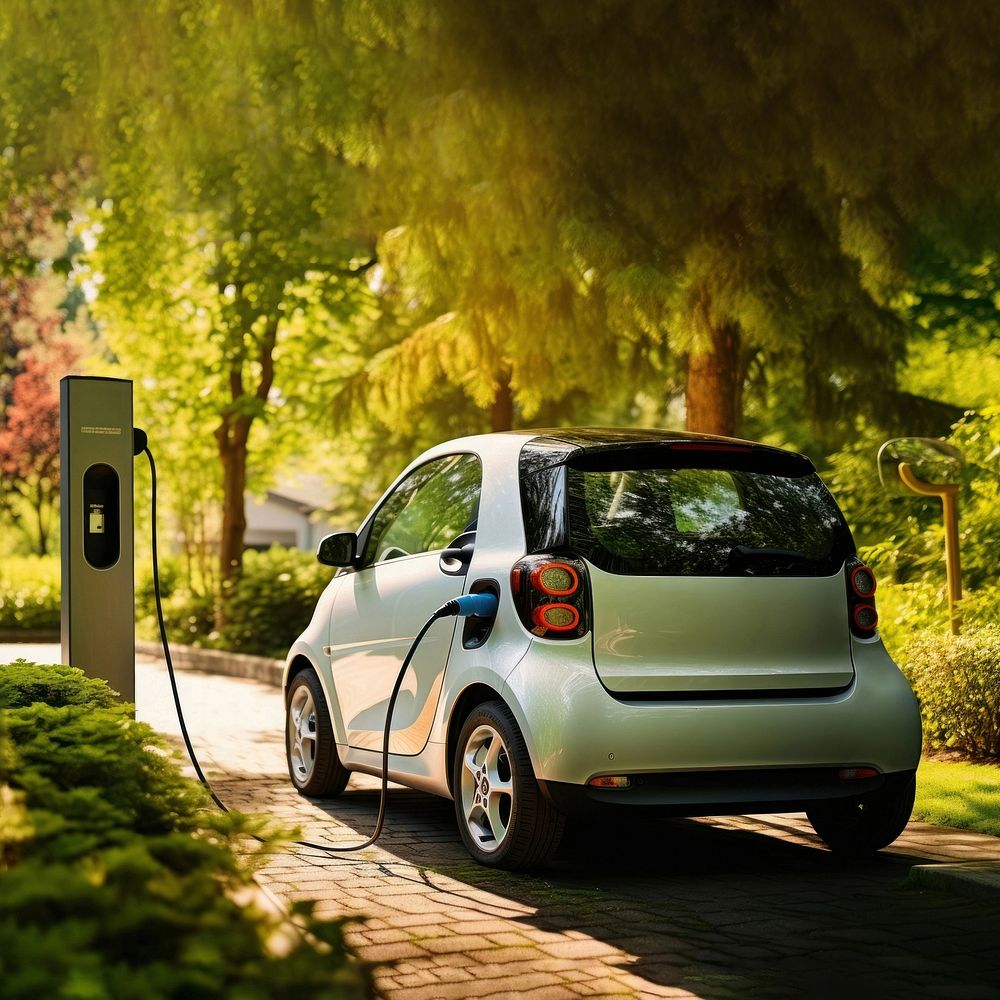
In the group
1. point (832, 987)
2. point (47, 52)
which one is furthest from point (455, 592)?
point (47, 52)

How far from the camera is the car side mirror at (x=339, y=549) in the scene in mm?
8078

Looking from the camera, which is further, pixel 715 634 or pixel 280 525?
pixel 280 525

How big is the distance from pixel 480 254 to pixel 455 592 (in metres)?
6.50

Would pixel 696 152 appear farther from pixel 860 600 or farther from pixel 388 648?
pixel 860 600

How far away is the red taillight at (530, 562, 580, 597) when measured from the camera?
6258 mm

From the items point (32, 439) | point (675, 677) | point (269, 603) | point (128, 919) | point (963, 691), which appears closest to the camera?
point (128, 919)

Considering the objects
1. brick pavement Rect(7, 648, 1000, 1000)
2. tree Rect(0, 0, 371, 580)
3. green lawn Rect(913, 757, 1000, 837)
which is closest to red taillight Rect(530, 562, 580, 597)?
brick pavement Rect(7, 648, 1000, 1000)

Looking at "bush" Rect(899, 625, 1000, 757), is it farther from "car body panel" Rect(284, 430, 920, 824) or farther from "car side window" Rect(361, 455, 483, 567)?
"car side window" Rect(361, 455, 483, 567)

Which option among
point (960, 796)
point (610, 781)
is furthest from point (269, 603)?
point (610, 781)

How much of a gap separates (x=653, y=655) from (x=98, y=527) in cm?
309

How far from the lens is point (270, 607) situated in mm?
21859

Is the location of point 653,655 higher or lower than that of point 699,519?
lower

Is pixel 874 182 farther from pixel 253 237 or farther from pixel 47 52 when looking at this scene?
pixel 253 237

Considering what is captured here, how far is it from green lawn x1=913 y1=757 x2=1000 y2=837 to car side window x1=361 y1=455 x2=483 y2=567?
9.01 ft
